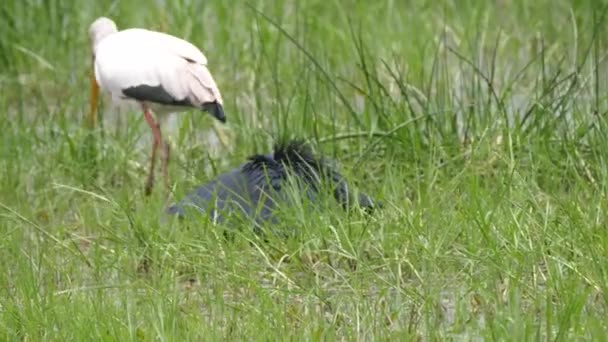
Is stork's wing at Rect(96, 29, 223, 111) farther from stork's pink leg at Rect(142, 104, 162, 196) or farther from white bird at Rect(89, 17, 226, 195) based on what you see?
stork's pink leg at Rect(142, 104, 162, 196)

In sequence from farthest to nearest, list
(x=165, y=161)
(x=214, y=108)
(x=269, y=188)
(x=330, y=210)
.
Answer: (x=165, y=161) < (x=214, y=108) < (x=269, y=188) < (x=330, y=210)

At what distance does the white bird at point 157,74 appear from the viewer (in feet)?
15.7

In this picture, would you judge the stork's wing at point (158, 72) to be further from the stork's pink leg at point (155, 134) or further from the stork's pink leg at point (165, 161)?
the stork's pink leg at point (165, 161)

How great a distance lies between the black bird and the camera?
4.55m

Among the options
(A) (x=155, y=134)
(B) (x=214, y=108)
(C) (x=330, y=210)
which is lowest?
(C) (x=330, y=210)

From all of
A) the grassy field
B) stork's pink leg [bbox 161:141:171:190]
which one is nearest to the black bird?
the grassy field

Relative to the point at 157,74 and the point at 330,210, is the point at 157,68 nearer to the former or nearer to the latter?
the point at 157,74

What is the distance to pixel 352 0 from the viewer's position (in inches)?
279

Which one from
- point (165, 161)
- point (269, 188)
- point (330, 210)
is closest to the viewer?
point (330, 210)

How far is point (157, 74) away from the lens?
15.8 feet

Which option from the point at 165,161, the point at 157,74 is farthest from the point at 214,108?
the point at 165,161

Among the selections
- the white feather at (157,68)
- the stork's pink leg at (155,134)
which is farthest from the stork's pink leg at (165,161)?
the white feather at (157,68)

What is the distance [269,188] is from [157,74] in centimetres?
48

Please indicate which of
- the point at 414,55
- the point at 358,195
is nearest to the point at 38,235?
the point at 358,195
